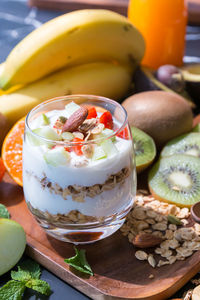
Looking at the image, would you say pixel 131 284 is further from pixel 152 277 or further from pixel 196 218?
pixel 196 218

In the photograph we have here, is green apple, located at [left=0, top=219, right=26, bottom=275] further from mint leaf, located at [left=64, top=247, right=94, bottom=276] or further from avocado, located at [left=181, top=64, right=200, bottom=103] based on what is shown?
avocado, located at [left=181, top=64, right=200, bottom=103]

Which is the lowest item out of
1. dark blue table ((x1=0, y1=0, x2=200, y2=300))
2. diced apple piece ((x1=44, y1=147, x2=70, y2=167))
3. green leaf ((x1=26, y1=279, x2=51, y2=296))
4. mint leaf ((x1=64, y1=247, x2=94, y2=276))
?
dark blue table ((x1=0, y1=0, x2=200, y2=300))

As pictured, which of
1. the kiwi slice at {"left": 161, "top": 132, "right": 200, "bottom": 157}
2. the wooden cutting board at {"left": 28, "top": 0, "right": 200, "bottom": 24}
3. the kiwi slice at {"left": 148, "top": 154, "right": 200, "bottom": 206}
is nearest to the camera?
the kiwi slice at {"left": 148, "top": 154, "right": 200, "bottom": 206}

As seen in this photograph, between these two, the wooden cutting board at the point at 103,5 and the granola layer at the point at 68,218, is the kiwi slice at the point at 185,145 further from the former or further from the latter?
the wooden cutting board at the point at 103,5

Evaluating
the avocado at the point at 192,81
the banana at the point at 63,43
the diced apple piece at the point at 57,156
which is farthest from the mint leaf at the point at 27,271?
the avocado at the point at 192,81

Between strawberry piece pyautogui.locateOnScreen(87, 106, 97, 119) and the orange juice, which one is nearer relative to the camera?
strawberry piece pyautogui.locateOnScreen(87, 106, 97, 119)

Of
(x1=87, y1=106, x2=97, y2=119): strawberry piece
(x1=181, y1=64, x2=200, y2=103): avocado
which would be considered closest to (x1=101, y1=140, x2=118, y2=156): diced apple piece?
(x1=87, y1=106, x2=97, y2=119): strawberry piece

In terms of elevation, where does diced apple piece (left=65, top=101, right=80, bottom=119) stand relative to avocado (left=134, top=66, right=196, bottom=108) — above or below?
above

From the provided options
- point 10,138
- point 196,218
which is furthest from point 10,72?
point 196,218
